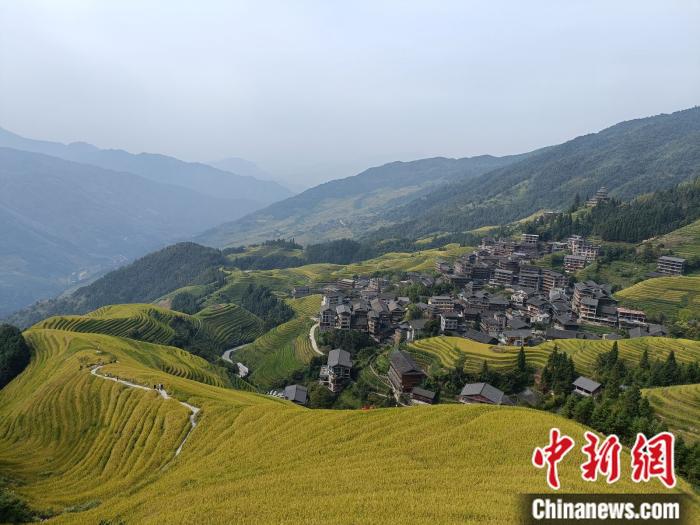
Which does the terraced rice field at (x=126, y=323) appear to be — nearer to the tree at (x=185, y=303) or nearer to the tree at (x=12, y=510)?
the tree at (x=185, y=303)

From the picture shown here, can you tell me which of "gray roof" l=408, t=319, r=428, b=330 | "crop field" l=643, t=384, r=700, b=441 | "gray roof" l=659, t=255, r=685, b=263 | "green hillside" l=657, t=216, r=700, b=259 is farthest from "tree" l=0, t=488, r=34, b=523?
"green hillside" l=657, t=216, r=700, b=259

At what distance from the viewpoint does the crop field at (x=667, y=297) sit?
83387 millimetres

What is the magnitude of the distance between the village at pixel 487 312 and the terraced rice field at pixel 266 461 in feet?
95.4

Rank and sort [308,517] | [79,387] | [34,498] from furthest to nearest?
[79,387]
[34,498]
[308,517]

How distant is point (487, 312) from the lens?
92.4 m

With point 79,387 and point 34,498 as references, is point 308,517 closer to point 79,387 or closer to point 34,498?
point 34,498

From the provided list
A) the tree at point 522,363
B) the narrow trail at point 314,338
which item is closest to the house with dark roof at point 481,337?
the tree at point 522,363

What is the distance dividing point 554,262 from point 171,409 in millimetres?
115471

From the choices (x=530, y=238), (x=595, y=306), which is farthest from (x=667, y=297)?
(x=530, y=238)

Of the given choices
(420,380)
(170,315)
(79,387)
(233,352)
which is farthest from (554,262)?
(79,387)

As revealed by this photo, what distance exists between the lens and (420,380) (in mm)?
62875

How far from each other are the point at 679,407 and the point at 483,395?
2023cm

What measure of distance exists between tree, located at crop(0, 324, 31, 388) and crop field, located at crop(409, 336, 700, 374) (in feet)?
206

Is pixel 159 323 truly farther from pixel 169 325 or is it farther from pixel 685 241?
pixel 685 241
